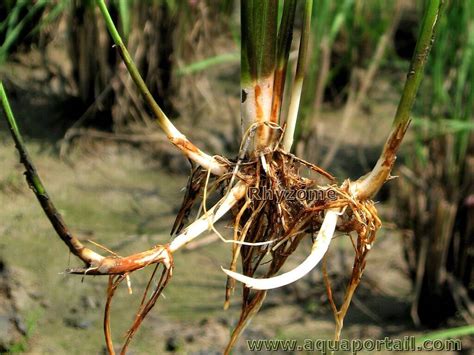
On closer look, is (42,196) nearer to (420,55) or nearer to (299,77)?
(299,77)

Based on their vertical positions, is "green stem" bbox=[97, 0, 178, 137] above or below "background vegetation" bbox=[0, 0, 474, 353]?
above

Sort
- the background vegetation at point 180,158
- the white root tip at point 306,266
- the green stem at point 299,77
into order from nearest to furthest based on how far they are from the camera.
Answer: the white root tip at point 306,266 → the green stem at point 299,77 → the background vegetation at point 180,158

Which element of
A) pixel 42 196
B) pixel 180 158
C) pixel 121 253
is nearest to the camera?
pixel 42 196

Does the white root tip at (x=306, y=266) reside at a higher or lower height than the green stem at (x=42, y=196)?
lower

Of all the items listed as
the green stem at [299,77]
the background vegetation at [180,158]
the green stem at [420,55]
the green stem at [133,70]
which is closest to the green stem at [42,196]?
the green stem at [133,70]

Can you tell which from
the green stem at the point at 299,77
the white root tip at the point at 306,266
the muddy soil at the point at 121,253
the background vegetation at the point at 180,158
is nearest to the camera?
the white root tip at the point at 306,266

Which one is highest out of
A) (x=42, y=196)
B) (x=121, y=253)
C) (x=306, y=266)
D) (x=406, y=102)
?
(x=406, y=102)

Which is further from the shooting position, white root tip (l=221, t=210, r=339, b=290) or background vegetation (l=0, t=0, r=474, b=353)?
background vegetation (l=0, t=0, r=474, b=353)

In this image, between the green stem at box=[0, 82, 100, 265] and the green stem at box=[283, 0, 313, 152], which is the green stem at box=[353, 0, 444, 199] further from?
the green stem at box=[0, 82, 100, 265]

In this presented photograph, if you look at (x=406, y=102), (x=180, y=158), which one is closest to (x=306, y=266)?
(x=406, y=102)

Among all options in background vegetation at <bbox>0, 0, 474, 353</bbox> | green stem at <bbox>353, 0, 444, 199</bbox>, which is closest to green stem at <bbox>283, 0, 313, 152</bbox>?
green stem at <bbox>353, 0, 444, 199</bbox>

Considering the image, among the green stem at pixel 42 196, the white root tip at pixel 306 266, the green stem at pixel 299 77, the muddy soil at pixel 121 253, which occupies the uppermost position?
the green stem at pixel 299 77

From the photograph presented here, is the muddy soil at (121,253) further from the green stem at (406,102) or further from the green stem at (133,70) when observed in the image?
the green stem at (406,102)
